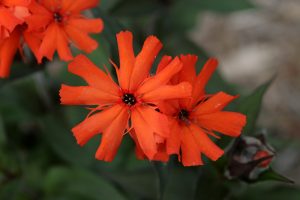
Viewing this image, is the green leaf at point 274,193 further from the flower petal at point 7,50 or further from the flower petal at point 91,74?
the flower petal at point 7,50

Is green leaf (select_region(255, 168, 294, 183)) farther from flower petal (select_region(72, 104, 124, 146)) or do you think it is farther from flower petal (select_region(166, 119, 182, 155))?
flower petal (select_region(72, 104, 124, 146))

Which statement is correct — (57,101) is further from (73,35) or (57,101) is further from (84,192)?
(73,35)

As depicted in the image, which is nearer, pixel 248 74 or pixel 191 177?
pixel 191 177

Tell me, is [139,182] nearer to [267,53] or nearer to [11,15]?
[11,15]

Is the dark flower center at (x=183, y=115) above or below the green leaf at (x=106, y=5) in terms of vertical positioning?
below

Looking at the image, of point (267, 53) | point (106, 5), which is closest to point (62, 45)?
point (106, 5)

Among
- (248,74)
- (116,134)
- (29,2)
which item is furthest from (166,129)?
(248,74)

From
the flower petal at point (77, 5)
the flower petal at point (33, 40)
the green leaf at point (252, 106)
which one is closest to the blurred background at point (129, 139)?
the green leaf at point (252, 106)
